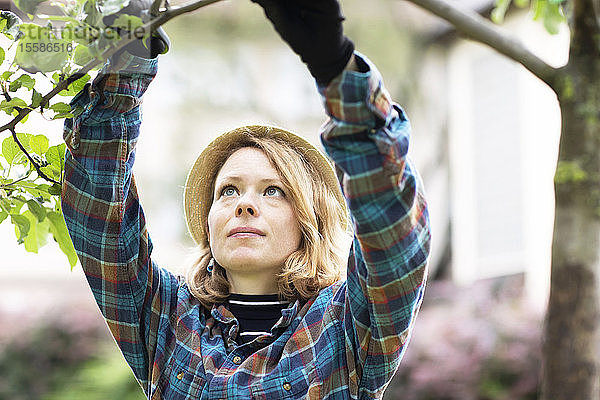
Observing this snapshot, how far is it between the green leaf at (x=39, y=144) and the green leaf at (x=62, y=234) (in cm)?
11

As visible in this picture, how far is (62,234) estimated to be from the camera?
1316 mm

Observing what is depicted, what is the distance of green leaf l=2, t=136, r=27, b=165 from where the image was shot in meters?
1.23

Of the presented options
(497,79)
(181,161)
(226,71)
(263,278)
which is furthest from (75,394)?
(263,278)

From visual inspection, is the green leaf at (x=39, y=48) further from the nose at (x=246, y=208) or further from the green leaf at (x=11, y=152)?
the nose at (x=246, y=208)

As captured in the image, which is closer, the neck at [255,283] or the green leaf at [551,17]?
the neck at [255,283]

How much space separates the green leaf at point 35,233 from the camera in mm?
1302

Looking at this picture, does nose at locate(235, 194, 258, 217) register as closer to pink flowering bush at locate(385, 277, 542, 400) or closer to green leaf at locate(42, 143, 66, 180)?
green leaf at locate(42, 143, 66, 180)

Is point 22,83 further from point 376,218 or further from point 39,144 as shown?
point 376,218

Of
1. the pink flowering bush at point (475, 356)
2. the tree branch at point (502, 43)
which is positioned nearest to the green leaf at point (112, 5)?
the tree branch at point (502, 43)

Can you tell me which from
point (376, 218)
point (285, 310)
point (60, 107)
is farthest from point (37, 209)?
point (376, 218)

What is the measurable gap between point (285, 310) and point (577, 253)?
75 cm

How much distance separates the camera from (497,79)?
5.80 meters

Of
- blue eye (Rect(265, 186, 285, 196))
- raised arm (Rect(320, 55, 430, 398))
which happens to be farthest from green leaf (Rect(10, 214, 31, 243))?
raised arm (Rect(320, 55, 430, 398))

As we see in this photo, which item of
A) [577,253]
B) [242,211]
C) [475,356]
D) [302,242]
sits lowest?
[475,356]
